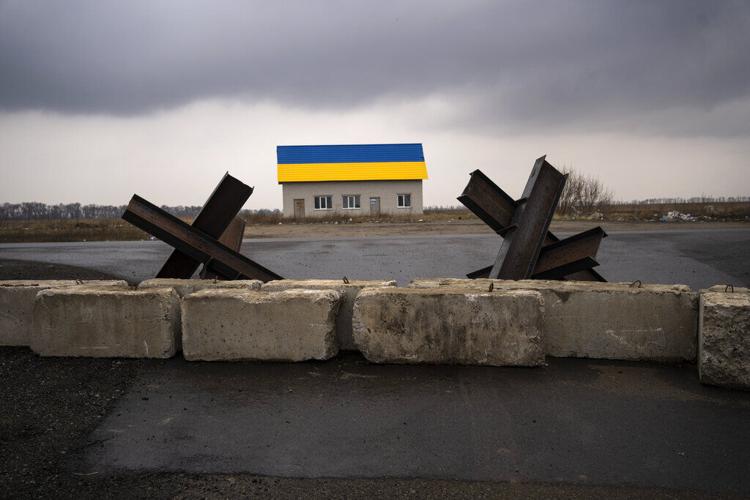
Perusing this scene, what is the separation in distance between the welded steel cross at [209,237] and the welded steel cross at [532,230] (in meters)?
2.72

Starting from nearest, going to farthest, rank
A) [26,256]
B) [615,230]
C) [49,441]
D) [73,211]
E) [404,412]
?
[49,441]
[404,412]
[26,256]
[615,230]
[73,211]

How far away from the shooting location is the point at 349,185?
46562mm

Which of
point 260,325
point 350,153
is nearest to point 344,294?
point 260,325

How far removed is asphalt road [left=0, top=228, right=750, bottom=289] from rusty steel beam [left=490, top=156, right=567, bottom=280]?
3979 mm

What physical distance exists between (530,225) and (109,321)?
479cm

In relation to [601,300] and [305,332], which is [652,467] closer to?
[601,300]

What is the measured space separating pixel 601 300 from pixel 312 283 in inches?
103

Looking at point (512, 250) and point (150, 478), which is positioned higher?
point (512, 250)

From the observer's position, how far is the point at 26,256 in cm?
1691

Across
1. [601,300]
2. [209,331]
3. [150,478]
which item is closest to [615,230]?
[601,300]

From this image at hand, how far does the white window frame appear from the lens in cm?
4650

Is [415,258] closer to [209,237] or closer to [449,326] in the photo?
[209,237]

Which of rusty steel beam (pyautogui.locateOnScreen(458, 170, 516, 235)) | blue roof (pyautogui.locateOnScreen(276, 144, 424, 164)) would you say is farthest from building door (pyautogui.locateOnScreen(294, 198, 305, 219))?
rusty steel beam (pyautogui.locateOnScreen(458, 170, 516, 235))

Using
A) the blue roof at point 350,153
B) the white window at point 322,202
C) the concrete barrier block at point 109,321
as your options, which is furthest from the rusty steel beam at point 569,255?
the blue roof at point 350,153
